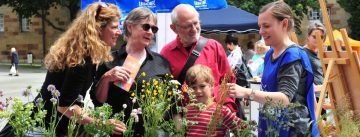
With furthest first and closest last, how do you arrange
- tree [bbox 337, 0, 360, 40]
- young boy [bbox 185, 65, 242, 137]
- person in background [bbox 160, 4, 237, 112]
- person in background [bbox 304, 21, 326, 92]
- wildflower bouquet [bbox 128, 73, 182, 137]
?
tree [bbox 337, 0, 360, 40]
person in background [bbox 304, 21, 326, 92]
person in background [bbox 160, 4, 237, 112]
young boy [bbox 185, 65, 242, 137]
wildflower bouquet [bbox 128, 73, 182, 137]

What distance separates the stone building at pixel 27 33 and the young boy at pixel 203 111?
3575 centimetres

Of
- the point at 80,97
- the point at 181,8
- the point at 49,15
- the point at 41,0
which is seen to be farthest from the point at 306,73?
the point at 49,15

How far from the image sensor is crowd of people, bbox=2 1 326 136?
121 inches

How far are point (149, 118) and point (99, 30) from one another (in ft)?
2.08

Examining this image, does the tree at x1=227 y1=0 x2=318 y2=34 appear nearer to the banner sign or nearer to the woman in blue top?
the banner sign

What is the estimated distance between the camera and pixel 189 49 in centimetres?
403

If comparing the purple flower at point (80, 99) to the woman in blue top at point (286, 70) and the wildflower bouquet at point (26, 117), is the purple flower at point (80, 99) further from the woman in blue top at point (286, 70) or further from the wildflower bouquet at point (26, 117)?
the woman in blue top at point (286, 70)

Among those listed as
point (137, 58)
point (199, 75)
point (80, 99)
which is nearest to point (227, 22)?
point (137, 58)

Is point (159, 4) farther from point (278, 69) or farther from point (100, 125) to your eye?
point (100, 125)

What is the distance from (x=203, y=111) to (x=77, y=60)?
0.74m

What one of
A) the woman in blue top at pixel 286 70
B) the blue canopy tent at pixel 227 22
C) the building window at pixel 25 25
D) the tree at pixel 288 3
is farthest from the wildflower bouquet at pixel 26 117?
the building window at pixel 25 25

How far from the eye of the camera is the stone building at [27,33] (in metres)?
39.1

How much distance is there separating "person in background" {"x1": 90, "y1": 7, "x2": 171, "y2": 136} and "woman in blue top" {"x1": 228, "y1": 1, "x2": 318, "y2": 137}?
26.1 inches

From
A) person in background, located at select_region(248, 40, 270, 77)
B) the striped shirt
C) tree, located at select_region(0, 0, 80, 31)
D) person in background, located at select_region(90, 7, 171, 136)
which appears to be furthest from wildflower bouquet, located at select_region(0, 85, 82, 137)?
tree, located at select_region(0, 0, 80, 31)
